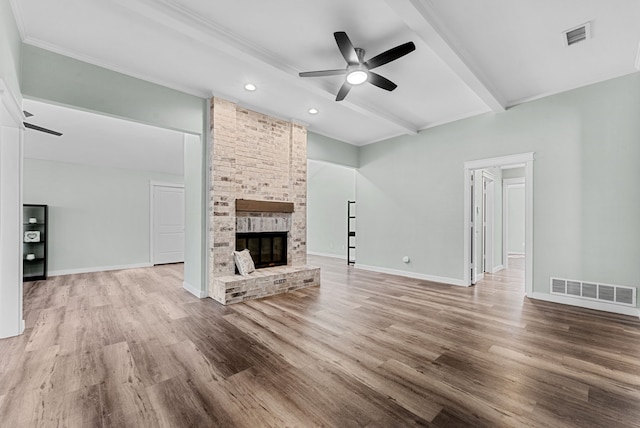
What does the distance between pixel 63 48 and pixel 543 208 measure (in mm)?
6310

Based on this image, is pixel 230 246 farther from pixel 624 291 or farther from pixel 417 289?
pixel 624 291

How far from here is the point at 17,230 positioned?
274 cm

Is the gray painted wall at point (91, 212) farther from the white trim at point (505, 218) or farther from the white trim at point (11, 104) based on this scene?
the white trim at point (505, 218)

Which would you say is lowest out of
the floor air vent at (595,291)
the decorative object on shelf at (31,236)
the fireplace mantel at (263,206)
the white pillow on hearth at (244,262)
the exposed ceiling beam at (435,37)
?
the floor air vent at (595,291)

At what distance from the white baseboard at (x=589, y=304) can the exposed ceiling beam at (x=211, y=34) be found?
13.9ft

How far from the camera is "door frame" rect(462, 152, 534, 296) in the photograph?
419 cm

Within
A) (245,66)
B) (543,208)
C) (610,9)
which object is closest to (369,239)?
(543,208)

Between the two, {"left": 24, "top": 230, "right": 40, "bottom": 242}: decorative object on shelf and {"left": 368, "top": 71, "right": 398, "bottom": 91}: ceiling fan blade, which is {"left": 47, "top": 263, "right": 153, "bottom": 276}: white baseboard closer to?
{"left": 24, "top": 230, "right": 40, "bottom": 242}: decorative object on shelf

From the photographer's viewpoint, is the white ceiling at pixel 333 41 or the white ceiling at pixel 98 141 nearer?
the white ceiling at pixel 333 41

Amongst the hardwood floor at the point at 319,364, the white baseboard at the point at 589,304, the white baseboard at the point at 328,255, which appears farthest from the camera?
the white baseboard at the point at 328,255

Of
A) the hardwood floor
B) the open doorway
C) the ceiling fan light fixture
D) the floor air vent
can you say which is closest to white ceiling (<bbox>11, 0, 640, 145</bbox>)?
the ceiling fan light fixture

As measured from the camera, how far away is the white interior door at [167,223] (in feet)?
22.9

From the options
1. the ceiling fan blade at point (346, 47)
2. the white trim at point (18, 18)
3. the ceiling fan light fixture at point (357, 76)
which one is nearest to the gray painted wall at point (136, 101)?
the white trim at point (18, 18)

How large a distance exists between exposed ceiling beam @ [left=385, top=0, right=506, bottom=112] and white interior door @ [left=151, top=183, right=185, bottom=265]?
265 inches
